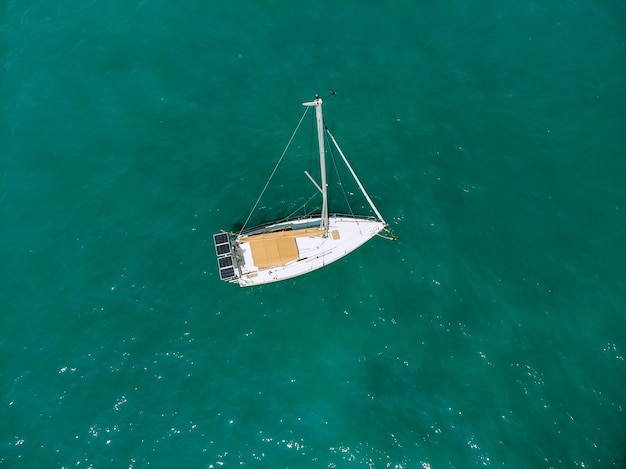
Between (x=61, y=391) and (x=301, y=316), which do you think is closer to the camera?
(x=61, y=391)

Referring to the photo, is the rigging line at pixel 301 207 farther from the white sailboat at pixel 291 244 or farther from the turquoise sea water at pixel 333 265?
the turquoise sea water at pixel 333 265

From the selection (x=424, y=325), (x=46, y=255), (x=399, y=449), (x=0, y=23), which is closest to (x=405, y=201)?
(x=424, y=325)

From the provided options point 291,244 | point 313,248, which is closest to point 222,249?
point 291,244

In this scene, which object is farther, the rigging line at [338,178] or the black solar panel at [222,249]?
the rigging line at [338,178]

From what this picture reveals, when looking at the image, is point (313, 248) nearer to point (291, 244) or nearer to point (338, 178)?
point (291, 244)

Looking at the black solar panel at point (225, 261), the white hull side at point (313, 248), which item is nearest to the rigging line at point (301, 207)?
the white hull side at point (313, 248)

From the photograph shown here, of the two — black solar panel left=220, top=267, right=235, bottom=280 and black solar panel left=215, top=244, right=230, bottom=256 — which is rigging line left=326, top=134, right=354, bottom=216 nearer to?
black solar panel left=215, top=244, right=230, bottom=256

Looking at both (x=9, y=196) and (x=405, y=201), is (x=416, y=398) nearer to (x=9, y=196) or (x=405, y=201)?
(x=405, y=201)
